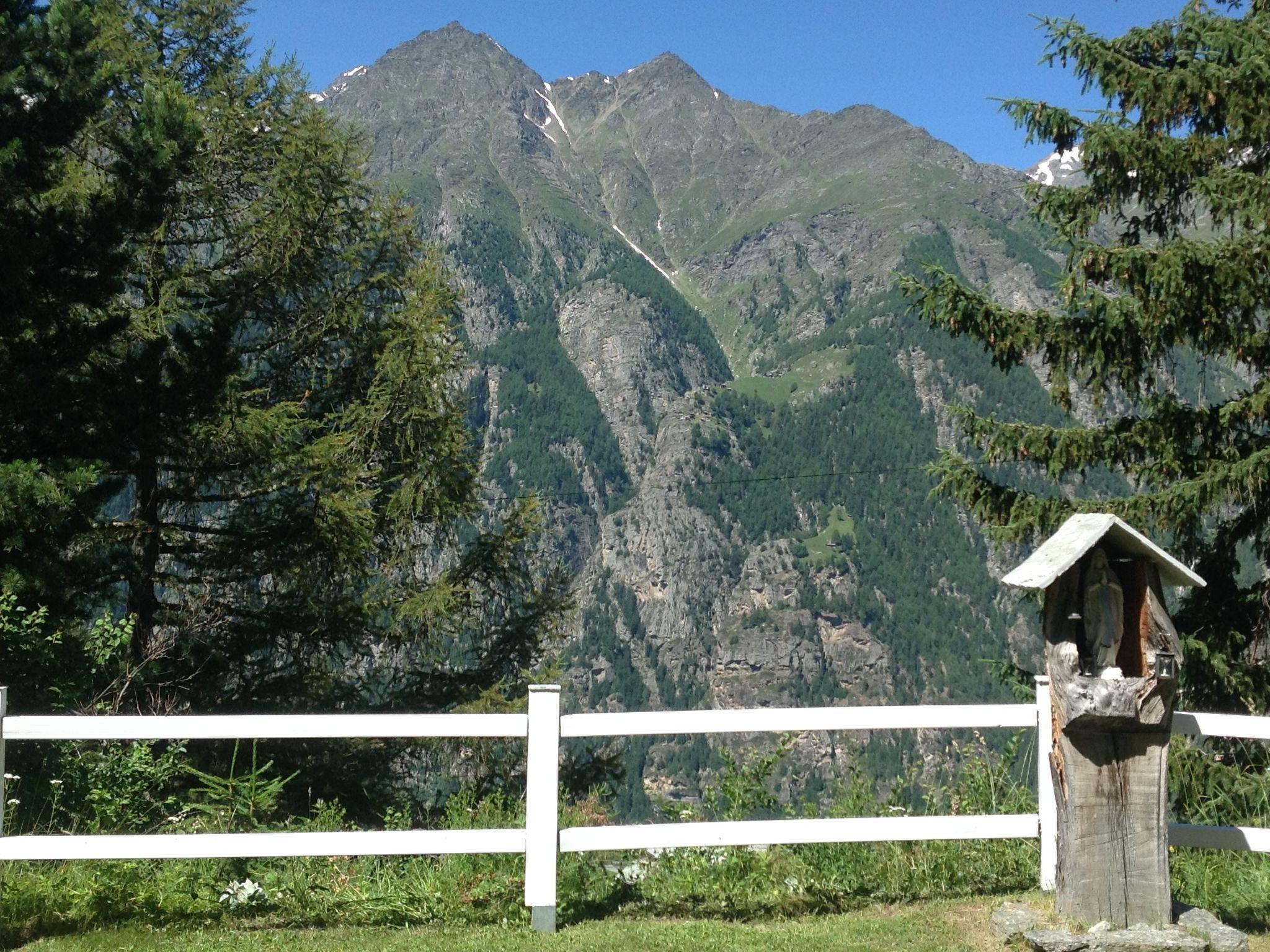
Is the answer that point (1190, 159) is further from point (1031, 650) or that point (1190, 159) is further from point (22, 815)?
point (1031, 650)

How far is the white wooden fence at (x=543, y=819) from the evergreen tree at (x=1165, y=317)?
14.5 feet

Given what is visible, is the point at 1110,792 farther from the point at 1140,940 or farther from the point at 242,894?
the point at 242,894

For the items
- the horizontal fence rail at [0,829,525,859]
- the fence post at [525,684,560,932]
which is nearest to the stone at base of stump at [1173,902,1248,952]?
the fence post at [525,684,560,932]

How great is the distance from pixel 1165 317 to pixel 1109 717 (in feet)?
17.7

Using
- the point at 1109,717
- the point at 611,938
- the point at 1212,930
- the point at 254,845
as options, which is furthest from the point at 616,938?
the point at 1212,930

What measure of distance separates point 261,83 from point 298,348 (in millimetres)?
3813

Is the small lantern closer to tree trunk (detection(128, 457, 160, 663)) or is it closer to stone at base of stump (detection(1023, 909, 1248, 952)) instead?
stone at base of stump (detection(1023, 909, 1248, 952))

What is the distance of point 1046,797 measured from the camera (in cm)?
582

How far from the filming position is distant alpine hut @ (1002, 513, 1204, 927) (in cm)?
493

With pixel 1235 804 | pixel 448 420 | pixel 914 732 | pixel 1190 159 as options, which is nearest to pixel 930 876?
pixel 1235 804

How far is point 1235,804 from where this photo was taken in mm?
8820

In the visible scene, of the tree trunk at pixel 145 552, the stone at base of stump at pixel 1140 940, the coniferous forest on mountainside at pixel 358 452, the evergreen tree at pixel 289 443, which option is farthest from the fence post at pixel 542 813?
the tree trunk at pixel 145 552

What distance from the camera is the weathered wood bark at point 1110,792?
197 inches

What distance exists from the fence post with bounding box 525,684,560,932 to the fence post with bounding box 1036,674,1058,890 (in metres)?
2.61
